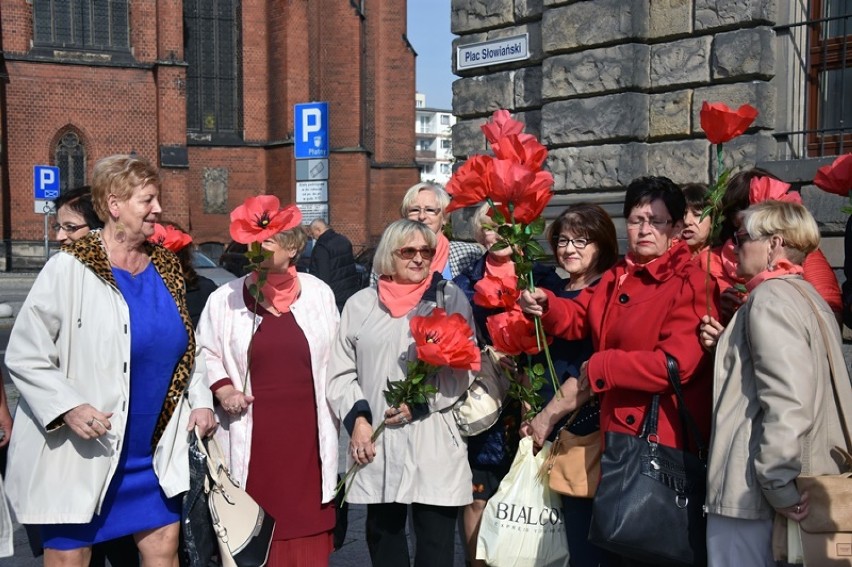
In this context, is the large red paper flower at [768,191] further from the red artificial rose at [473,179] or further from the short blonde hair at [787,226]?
the red artificial rose at [473,179]

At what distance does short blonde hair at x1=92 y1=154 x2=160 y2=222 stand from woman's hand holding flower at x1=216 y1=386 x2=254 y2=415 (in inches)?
36.9

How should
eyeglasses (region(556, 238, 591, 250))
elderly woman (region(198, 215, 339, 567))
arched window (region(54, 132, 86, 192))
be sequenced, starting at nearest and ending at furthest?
eyeglasses (region(556, 238, 591, 250)) < elderly woman (region(198, 215, 339, 567)) < arched window (region(54, 132, 86, 192))

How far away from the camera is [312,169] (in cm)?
1293

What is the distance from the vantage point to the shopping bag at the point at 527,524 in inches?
159

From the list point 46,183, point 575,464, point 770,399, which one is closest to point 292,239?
point 575,464

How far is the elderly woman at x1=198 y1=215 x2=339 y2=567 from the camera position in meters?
4.48

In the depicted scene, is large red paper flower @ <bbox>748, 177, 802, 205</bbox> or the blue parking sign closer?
large red paper flower @ <bbox>748, 177, 802, 205</bbox>

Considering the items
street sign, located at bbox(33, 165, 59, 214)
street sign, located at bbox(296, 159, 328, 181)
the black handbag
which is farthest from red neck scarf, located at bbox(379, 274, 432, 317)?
street sign, located at bbox(33, 165, 59, 214)

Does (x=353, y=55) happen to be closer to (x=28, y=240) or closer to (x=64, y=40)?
(x=64, y=40)

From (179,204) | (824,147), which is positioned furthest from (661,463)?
(179,204)

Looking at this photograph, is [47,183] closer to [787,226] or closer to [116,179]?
[116,179]

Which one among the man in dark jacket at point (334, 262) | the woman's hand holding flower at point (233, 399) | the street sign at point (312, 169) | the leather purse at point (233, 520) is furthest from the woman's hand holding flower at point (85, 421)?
the street sign at point (312, 169)

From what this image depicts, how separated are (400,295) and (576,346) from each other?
823 mm

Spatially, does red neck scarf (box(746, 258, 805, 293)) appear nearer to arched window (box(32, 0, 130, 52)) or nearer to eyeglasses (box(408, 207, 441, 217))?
eyeglasses (box(408, 207, 441, 217))
